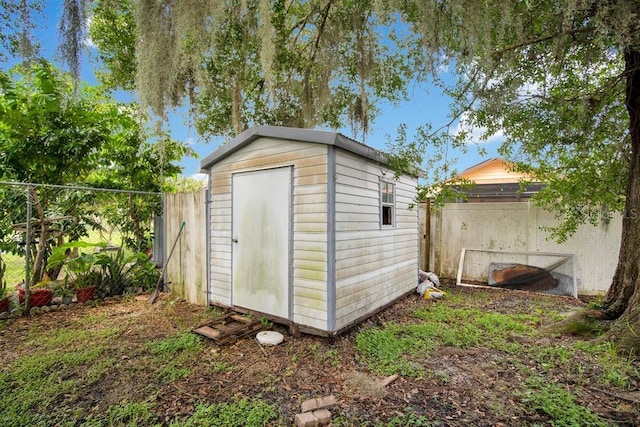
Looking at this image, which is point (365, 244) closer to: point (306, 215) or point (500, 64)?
point (306, 215)

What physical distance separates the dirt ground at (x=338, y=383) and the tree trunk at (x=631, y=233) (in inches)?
23.5

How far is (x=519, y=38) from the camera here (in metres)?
3.16

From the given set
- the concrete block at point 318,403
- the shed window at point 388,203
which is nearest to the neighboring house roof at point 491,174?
the shed window at point 388,203

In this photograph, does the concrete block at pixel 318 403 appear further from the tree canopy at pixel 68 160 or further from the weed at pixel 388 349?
the tree canopy at pixel 68 160

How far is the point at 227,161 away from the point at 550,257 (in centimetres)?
561

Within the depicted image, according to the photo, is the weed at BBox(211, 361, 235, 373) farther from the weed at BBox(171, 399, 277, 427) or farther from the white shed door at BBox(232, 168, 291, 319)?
the white shed door at BBox(232, 168, 291, 319)

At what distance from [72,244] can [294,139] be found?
12.1ft

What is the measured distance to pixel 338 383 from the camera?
2.57 metres

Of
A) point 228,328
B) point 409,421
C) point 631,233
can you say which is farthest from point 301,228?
point 631,233

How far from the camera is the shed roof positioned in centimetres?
327

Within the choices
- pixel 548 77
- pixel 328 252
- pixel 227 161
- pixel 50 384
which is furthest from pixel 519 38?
pixel 50 384

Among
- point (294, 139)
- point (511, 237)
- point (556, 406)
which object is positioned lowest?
point (556, 406)

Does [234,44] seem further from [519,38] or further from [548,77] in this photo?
[548,77]

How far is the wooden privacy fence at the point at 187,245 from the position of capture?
4645mm
